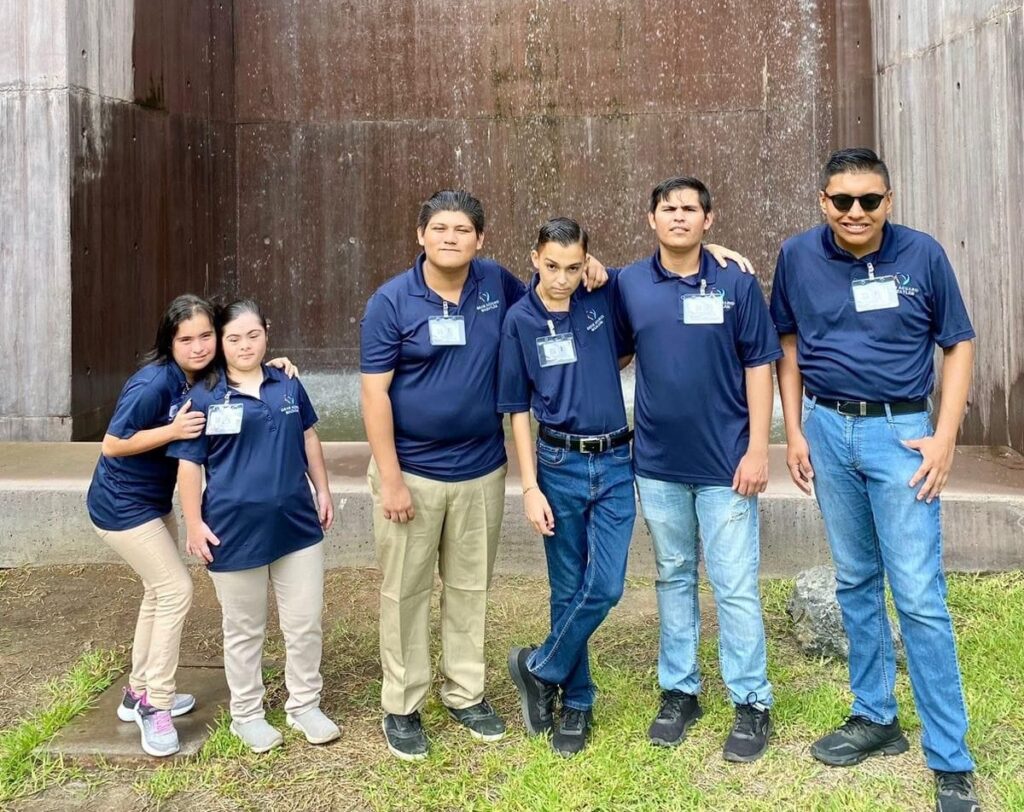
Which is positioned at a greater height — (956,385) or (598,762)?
(956,385)

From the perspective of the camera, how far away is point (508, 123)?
8.47 metres

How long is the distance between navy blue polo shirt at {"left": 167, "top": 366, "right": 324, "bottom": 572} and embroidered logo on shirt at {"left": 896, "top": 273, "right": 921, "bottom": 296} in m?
1.85

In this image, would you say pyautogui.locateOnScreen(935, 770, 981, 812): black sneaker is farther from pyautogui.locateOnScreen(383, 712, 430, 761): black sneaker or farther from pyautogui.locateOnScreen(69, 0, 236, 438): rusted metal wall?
pyautogui.locateOnScreen(69, 0, 236, 438): rusted metal wall

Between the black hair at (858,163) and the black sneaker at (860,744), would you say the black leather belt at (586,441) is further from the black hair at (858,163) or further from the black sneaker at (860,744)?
the black sneaker at (860,744)

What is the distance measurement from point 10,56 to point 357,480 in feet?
12.1

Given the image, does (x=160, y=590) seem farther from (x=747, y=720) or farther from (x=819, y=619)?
(x=819, y=619)

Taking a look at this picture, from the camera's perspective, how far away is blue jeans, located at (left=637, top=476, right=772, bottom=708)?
2939 mm

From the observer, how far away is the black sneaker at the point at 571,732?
3029 millimetres

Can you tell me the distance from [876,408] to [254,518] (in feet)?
6.11

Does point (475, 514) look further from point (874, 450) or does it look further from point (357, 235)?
point (357, 235)

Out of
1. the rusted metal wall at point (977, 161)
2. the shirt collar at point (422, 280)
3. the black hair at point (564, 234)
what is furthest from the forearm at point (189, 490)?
the rusted metal wall at point (977, 161)

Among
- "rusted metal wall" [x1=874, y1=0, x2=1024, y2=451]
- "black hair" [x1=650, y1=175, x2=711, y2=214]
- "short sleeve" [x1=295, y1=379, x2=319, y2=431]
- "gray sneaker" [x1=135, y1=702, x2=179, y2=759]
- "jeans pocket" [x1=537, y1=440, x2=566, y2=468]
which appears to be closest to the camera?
A: "black hair" [x1=650, y1=175, x2=711, y2=214]

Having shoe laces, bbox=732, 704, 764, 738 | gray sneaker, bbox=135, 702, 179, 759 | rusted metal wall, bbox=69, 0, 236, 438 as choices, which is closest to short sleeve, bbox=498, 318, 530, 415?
shoe laces, bbox=732, 704, 764, 738

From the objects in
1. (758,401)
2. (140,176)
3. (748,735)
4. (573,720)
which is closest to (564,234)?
(758,401)
